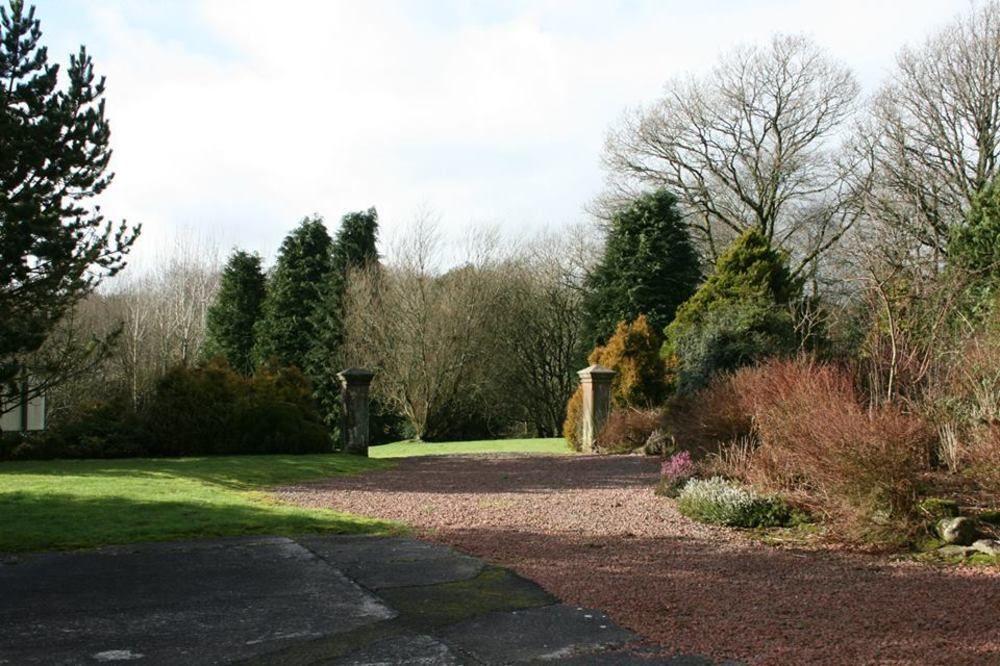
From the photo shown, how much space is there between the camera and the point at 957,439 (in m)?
9.62

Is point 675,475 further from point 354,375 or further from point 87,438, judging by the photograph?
point 87,438

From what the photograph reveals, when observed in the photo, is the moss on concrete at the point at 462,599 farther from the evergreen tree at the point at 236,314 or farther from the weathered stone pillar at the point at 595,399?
the evergreen tree at the point at 236,314

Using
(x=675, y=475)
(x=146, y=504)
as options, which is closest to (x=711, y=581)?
(x=675, y=475)

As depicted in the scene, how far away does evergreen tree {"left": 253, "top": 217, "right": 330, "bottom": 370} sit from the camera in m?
35.1

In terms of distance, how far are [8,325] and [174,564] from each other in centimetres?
612

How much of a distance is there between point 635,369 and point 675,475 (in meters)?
11.3

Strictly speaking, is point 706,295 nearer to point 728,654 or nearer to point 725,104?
point 725,104

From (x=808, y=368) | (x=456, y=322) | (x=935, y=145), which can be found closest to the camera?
(x=808, y=368)

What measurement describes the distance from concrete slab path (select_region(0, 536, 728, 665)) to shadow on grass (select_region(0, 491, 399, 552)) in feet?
2.11

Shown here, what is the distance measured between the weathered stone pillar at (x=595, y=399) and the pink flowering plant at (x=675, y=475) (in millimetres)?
8450

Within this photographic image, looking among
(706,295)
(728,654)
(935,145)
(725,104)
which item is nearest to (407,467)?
(706,295)

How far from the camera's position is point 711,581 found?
6.60 meters

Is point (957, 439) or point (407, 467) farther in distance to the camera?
point (407, 467)

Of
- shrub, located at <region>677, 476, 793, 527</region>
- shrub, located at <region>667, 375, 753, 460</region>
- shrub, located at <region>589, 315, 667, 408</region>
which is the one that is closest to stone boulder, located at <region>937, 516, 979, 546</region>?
shrub, located at <region>677, 476, 793, 527</region>
